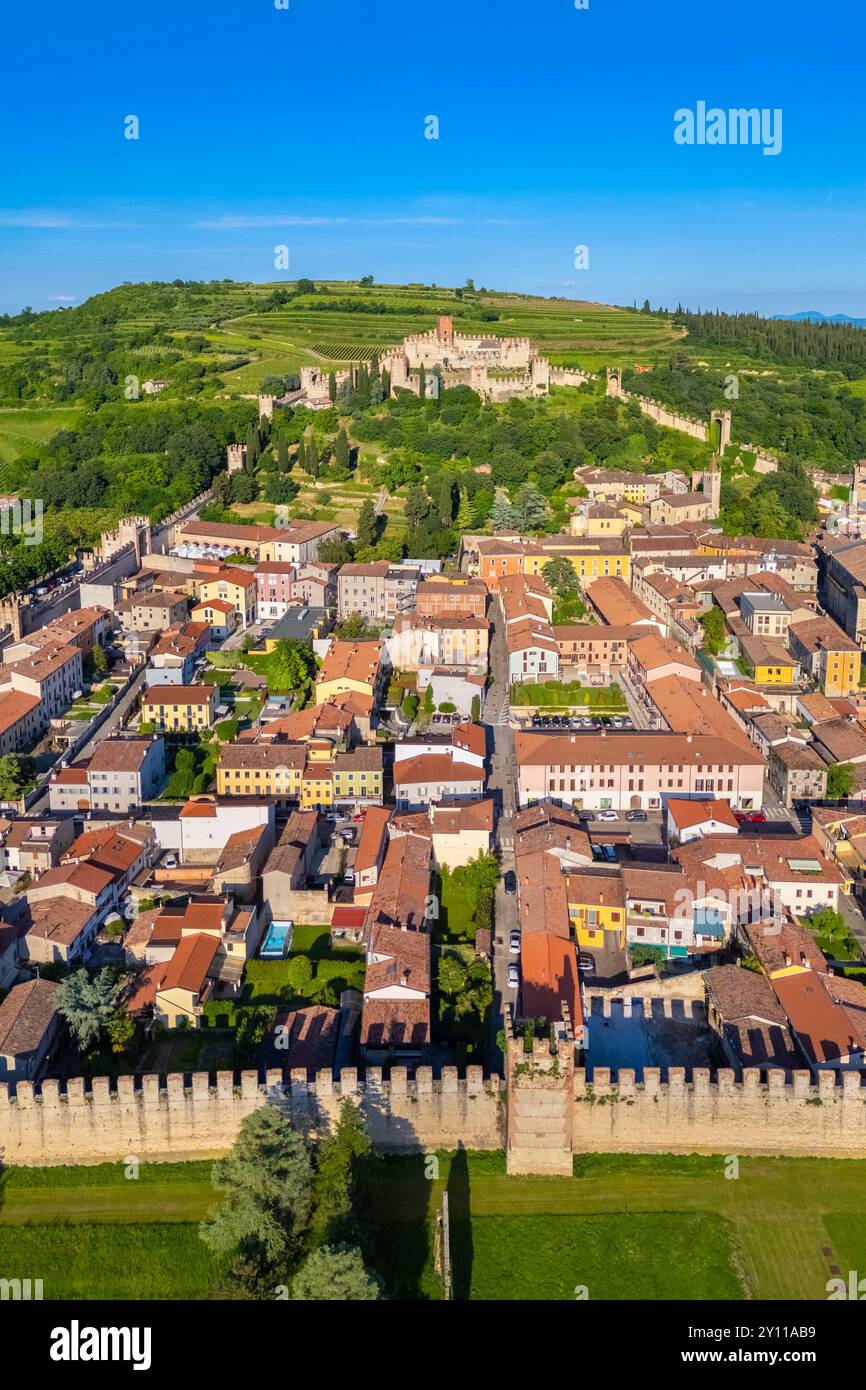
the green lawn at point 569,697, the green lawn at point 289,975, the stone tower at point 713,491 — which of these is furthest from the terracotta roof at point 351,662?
the stone tower at point 713,491

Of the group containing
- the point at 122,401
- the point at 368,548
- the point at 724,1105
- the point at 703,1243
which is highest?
the point at 122,401

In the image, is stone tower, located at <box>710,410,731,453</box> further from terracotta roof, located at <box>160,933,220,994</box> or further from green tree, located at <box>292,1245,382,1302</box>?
green tree, located at <box>292,1245,382,1302</box>

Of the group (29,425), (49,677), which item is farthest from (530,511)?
(29,425)

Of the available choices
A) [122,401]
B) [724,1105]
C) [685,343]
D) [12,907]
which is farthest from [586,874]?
[685,343]

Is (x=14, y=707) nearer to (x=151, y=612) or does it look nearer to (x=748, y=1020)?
(x=151, y=612)

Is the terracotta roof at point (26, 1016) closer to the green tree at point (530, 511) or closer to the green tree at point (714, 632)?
the green tree at point (714, 632)

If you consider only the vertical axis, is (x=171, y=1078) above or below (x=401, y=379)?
below

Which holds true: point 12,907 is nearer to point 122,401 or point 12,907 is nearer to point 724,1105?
point 724,1105
